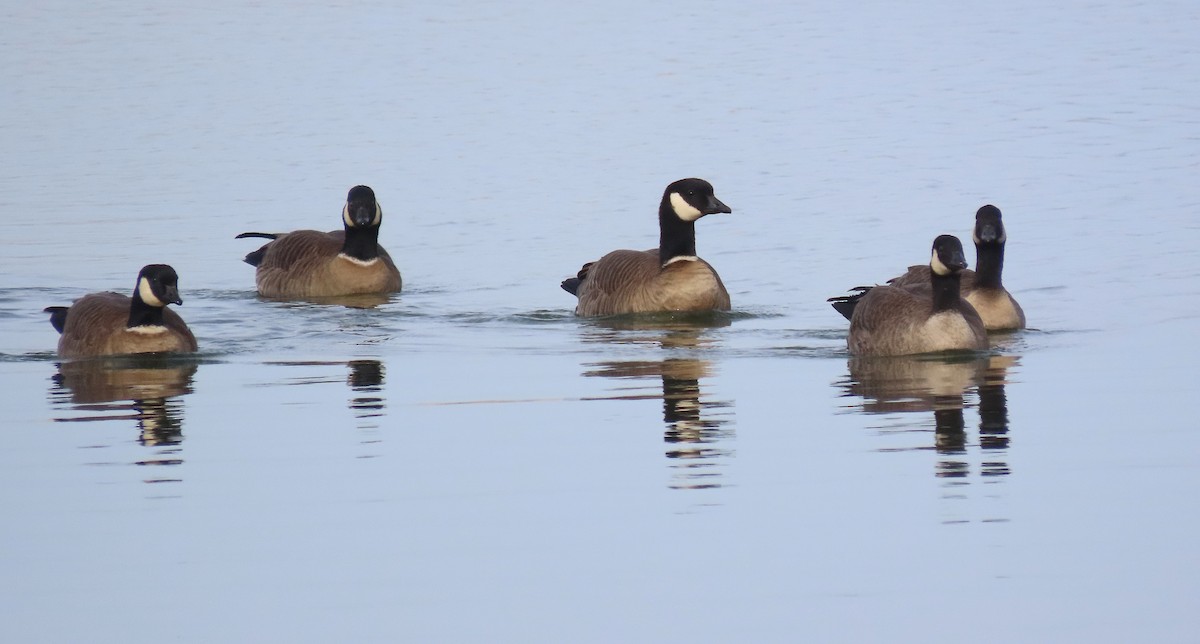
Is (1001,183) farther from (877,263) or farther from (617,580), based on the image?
(617,580)

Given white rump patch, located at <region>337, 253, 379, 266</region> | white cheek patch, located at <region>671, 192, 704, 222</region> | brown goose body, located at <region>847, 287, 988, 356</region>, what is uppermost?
white cheek patch, located at <region>671, 192, 704, 222</region>

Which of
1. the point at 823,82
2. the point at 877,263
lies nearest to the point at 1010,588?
the point at 877,263

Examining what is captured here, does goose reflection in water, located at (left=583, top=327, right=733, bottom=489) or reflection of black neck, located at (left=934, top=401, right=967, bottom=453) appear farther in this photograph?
reflection of black neck, located at (left=934, top=401, right=967, bottom=453)

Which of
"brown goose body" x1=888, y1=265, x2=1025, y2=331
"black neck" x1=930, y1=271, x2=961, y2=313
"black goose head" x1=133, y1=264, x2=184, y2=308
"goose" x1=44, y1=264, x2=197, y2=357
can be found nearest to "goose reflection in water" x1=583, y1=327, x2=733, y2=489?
"black neck" x1=930, y1=271, x2=961, y2=313

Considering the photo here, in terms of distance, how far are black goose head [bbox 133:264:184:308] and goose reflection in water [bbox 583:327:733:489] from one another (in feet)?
10.9

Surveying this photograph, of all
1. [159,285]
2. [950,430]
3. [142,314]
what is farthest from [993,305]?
[142,314]

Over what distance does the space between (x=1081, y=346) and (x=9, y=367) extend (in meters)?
8.60

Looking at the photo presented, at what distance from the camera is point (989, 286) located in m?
17.8

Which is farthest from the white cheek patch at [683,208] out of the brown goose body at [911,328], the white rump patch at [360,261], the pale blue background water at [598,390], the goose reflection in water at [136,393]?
the goose reflection in water at [136,393]

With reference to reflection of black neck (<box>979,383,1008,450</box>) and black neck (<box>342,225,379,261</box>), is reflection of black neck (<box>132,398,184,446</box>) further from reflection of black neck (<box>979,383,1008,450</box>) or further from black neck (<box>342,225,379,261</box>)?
black neck (<box>342,225,379,261</box>)

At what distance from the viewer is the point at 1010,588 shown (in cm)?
905

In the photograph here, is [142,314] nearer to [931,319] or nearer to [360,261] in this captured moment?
[360,261]

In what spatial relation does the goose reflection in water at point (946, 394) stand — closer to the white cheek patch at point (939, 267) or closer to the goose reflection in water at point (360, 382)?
the white cheek patch at point (939, 267)

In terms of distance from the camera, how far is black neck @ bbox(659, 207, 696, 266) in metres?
19.9
